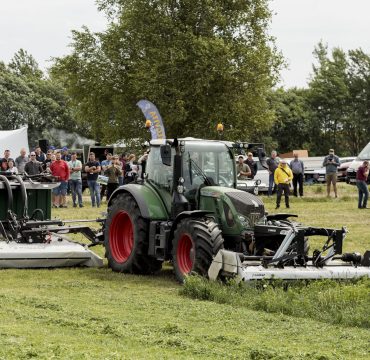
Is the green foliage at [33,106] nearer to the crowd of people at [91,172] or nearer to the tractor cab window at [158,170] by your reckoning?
the crowd of people at [91,172]

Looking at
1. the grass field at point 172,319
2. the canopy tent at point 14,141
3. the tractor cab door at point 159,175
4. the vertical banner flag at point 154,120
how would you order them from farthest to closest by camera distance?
the canopy tent at point 14,141 → the vertical banner flag at point 154,120 → the tractor cab door at point 159,175 → the grass field at point 172,319

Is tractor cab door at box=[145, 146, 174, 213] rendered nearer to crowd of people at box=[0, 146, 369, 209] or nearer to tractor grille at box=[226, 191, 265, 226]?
tractor grille at box=[226, 191, 265, 226]

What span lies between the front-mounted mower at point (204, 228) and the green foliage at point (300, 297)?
34 centimetres

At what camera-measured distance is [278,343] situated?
909 cm

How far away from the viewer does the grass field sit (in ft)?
28.5

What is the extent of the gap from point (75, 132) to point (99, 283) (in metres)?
61.4

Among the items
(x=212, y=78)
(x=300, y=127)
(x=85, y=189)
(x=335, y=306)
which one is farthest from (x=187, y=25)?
(x=335, y=306)

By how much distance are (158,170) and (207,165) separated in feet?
2.52

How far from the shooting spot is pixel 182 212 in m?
13.8

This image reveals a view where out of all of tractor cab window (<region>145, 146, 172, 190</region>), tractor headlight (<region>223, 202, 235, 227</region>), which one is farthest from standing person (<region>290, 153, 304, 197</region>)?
tractor headlight (<region>223, 202, 235, 227</region>)

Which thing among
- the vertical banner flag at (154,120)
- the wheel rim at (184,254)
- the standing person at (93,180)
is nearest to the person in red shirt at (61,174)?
the standing person at (93,180)

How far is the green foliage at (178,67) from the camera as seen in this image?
48.8 m

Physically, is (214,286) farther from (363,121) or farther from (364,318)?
(363,121)

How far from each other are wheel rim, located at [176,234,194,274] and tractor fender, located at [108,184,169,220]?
37.5 inches
